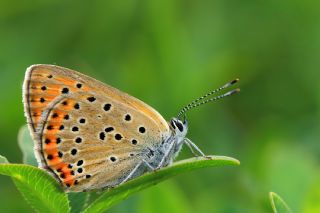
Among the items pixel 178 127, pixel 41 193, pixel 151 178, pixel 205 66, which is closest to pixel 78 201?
pixel 41 193

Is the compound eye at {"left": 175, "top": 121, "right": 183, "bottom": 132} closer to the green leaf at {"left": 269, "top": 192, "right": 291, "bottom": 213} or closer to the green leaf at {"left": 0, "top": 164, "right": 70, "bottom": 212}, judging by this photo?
the green leaf at {"left": 0, "top": 164, "right": 70, "bottom": 212}

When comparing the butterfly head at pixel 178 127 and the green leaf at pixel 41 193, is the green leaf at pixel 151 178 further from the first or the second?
the butterfly head at pixel 178 127

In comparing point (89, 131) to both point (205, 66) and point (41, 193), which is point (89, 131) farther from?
point (205, 66)

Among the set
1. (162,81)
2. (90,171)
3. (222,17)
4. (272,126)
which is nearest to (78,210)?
(90,171)

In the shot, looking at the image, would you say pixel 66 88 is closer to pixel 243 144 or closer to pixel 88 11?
pixel 243 144

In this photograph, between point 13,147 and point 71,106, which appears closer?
point 71,106

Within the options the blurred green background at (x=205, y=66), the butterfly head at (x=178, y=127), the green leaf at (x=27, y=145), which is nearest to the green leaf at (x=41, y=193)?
the green leaf at (x=27, y=145)

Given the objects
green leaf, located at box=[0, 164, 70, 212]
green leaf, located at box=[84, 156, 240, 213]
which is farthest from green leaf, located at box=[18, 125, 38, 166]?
green leaf, located at box=[84, 156, 240, 213]
